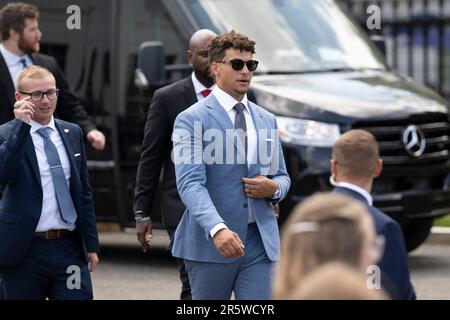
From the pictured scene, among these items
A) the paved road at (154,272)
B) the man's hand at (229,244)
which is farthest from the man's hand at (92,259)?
the paved road at (154,272)

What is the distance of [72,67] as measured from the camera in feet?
36.7

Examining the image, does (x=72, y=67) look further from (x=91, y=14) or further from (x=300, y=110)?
(x=300, y=110)

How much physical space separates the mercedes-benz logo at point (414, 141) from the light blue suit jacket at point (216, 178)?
4465mm

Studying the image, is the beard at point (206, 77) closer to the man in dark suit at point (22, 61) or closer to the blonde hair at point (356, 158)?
the man in dark suit at point (22, 61)

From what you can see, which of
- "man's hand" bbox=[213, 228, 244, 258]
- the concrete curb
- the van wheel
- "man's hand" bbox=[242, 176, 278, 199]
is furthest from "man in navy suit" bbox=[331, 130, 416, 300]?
the concrete curb

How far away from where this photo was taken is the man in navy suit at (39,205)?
6.28 metres

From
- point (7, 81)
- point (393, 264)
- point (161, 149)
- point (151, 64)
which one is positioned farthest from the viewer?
point (151, 64)

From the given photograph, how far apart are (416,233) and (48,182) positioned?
5.56 meters

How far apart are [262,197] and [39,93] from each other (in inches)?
47.2

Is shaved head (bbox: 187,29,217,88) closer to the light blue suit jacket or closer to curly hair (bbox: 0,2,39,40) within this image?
the light blue suit jacket

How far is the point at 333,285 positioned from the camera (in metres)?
2.84

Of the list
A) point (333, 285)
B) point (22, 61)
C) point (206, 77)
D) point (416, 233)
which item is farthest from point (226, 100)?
point (416, 233)

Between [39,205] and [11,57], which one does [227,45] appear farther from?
[11,57]
